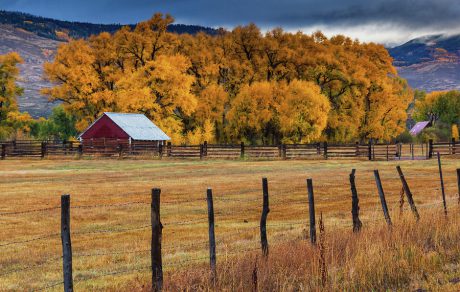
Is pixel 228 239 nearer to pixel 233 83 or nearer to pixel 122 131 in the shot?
pixel 122 131

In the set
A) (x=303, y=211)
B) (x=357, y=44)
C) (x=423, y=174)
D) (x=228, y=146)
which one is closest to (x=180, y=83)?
(x=228, y=146)

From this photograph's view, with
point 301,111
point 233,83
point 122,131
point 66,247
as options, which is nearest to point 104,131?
point 122,131

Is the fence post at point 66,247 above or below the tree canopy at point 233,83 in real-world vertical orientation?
below

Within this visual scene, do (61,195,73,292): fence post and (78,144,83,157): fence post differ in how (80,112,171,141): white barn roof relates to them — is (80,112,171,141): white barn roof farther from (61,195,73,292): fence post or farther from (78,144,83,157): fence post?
(61,195,73,292): fence post

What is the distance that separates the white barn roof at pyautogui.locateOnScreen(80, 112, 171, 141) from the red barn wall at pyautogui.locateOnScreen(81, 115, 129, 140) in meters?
0.70

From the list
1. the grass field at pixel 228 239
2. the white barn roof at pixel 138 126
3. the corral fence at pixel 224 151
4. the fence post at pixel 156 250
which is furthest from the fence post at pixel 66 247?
the white barn roof at pixel 138 126

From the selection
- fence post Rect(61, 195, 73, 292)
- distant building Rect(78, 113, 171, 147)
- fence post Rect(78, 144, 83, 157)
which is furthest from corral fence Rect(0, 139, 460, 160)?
fence post Rect(61, 195, 73, 292)

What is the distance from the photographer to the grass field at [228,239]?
10320 millimetres

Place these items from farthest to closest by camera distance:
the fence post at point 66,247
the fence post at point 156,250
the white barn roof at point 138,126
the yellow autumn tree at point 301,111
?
the yellow autumn tree at point 301,111, the white barn roof at point 138,126, the fence post at point 156,250, the fence post at point 66,247

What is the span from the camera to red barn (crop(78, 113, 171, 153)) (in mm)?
64375

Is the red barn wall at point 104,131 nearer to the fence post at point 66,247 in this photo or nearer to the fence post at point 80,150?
the fence post at point 80,150

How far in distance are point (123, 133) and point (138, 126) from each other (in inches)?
74.7

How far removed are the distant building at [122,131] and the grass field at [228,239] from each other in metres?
31.0

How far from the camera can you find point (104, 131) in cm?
6656
